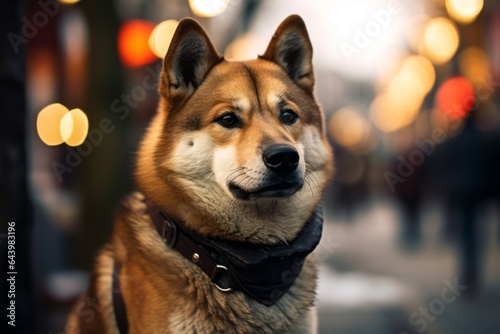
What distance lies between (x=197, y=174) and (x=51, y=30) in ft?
36.3

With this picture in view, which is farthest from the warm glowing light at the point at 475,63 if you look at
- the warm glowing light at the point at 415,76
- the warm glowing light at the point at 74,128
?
the warm glowing light at the point at 74,128

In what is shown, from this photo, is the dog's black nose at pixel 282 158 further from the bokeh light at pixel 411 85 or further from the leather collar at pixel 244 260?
the bokeh light at pixel 411 85

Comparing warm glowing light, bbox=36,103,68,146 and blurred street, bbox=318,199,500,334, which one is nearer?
blurred street, bbox=318,199,500,334

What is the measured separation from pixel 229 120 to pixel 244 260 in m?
0.69

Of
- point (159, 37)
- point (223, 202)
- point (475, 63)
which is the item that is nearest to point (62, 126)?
point (159, 37)

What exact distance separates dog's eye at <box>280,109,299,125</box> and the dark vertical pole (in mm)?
1295

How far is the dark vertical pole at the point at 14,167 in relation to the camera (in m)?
3.13

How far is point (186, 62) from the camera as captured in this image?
2986mm

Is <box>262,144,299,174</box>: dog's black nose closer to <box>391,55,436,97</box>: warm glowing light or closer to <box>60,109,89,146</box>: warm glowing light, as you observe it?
<box>60,109,89,146</box>: warm glowing light

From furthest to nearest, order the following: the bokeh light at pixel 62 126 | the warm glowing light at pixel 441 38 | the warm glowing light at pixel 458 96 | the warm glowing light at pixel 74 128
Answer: the warm glowing light at pixel 441 38, the warm glowing light at pixel 458 96, the bokeh light at pixel 62 126, the warm glowing light at pixel 74 128

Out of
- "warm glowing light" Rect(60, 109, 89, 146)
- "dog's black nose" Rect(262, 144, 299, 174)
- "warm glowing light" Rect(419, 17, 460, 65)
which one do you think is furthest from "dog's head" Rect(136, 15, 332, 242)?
"warm glowing light" Rect(419, 17, 460, 65)

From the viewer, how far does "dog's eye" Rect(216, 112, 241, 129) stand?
3.01 metres

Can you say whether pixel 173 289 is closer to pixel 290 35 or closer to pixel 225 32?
pixel 290 35

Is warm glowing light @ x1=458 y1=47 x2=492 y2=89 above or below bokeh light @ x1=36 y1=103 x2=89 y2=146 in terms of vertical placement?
above
